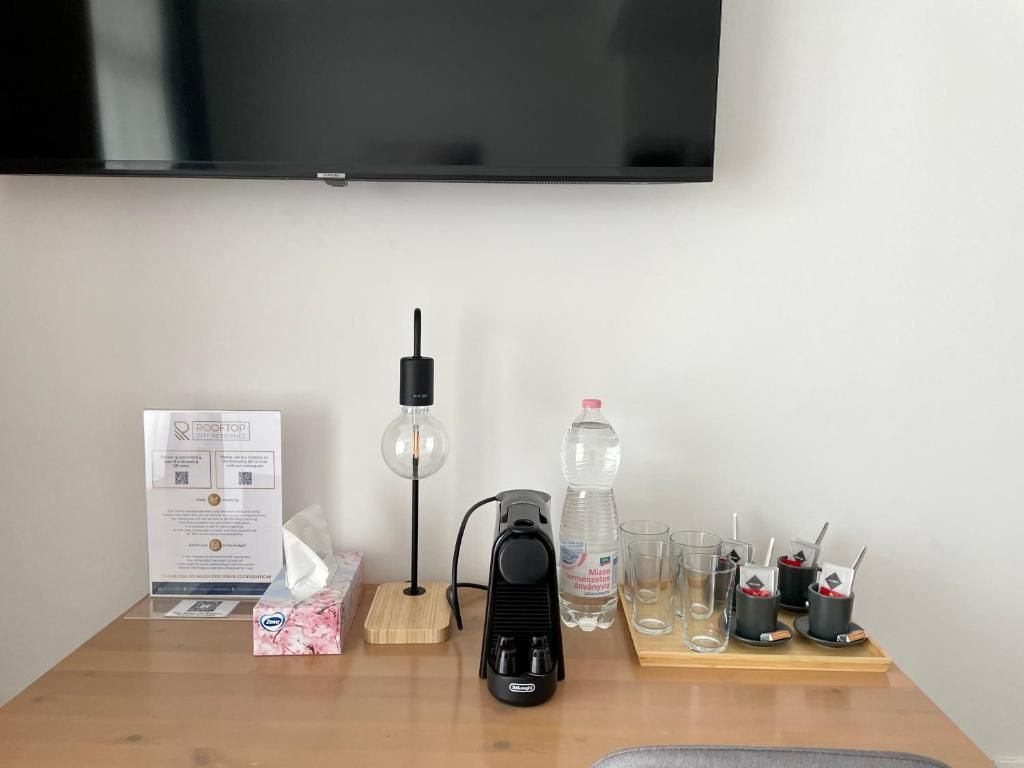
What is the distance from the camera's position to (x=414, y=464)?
124 centimetres

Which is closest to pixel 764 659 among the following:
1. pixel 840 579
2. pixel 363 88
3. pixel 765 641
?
pixel 765 641

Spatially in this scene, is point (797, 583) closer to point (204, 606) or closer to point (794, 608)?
point (794, 608)

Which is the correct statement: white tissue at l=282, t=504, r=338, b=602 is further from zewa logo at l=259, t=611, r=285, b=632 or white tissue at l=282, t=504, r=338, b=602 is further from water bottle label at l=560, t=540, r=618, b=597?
water bottle label at l=560, t=540, r=618, b=597

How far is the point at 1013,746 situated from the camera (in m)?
1.45

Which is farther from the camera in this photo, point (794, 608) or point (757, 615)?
point (794, 608)

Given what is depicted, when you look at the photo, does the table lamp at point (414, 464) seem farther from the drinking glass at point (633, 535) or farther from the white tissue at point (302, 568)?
the drinking glass at point (633, 535)

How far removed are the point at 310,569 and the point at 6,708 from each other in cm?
42

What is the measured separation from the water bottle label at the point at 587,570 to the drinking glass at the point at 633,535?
0.05m

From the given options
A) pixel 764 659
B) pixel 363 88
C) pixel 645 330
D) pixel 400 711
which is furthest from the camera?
pixel 645 330

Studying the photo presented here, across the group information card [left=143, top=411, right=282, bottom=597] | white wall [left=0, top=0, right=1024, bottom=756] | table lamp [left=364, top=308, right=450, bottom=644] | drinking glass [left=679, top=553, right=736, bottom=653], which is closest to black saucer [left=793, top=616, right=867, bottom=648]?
drinking glass [left=679, top=553, right=736, bottom=653]

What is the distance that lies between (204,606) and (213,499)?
0.18 meters

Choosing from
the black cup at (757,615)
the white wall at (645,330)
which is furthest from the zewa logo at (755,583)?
the white wall at (645,330)

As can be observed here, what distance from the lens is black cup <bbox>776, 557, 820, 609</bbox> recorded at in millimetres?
1264

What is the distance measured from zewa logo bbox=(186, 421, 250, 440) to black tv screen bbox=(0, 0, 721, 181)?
418 millimetres
